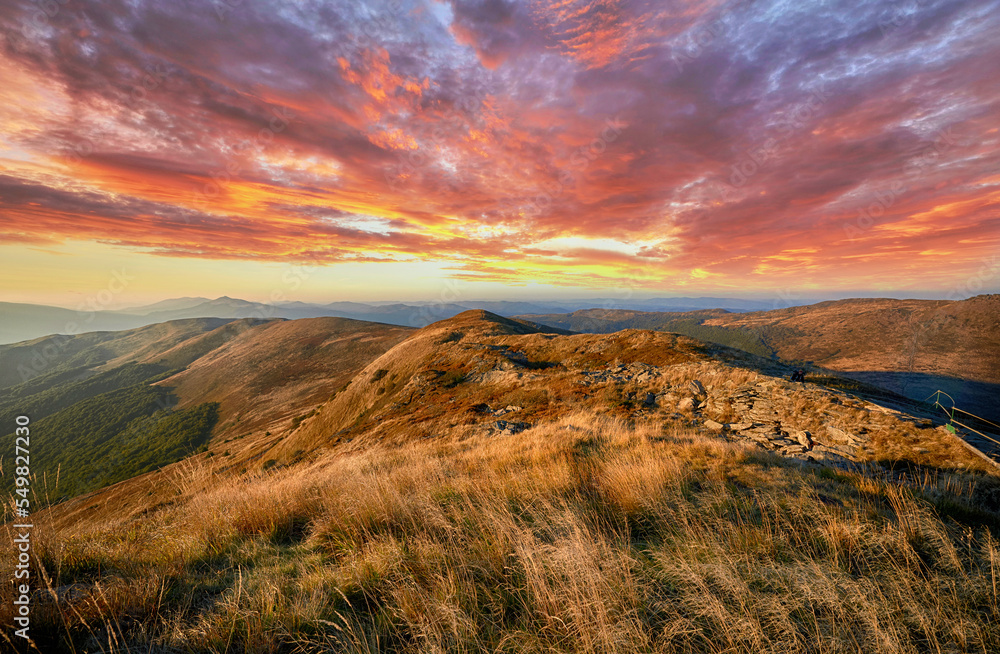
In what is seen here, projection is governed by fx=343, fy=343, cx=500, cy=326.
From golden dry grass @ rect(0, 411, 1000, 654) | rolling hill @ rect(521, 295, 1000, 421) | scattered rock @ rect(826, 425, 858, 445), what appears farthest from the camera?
rolling hill @ rect(521, 295, 1000, 421)

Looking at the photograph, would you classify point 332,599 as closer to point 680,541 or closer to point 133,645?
point 133,645

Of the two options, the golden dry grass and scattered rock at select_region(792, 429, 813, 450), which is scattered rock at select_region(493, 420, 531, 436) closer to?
the golden dry grass

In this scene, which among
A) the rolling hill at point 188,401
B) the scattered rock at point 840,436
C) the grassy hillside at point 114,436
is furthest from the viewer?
the rolling hill at point 188,401

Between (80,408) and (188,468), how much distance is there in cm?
15576

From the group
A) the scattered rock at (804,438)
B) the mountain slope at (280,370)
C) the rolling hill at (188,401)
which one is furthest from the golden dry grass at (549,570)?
the mountain slope at (280,370)

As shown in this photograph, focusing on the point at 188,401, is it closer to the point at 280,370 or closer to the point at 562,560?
the point at 280,370

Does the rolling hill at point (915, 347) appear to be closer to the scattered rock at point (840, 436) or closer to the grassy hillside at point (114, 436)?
the scattered rock at point (840, 436)

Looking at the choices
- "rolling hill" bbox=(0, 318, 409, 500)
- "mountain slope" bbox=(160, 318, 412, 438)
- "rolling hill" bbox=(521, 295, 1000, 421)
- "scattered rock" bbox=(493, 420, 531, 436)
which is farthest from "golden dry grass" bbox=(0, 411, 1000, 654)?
"rolling hill" bbox=(521, 295, 1000, 421)

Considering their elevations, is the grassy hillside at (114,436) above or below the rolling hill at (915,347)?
below

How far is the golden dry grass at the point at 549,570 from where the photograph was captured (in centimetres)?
298

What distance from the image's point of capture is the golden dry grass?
298 cm

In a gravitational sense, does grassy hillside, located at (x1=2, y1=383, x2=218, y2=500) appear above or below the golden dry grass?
below

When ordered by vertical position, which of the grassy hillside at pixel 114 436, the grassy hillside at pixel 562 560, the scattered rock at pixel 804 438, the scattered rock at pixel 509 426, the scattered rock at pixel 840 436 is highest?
the grassy hillside at pixel 562 560

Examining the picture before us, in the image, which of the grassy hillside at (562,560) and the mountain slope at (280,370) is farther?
the mountain slope at (280,370)
